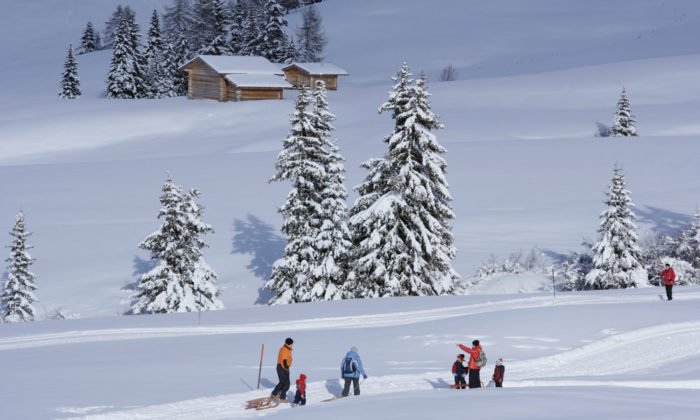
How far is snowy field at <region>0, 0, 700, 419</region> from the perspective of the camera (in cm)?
1827

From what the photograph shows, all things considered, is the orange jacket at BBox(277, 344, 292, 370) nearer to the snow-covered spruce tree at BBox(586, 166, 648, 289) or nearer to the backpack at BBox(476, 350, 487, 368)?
the backpack at BBox(476, 350, 487, 368)

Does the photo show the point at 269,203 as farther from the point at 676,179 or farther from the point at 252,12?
the point at 252,12

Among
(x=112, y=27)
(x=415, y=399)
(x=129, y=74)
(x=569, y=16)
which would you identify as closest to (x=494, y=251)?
(x=415, y=399)

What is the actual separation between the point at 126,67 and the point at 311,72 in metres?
20.6

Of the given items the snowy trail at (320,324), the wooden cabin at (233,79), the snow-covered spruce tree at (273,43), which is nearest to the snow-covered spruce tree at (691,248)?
the snowy trail at (320,324)

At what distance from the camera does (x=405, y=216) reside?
3077 cm

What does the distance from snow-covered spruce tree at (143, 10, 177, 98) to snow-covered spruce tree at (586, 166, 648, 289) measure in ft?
227

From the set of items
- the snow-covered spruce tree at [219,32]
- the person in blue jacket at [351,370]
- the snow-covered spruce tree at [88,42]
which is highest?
the snow-covered spruce tree at [88,42]

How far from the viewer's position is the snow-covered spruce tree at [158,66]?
305 ft

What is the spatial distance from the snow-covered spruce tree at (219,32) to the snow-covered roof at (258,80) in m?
17.2

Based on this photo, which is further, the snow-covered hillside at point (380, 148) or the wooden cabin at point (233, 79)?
the wooden cabin at point (233, 79)

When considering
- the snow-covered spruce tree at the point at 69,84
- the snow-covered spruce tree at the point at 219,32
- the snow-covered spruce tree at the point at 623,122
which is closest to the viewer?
the snow-covered spruce tree at the point at 623,122

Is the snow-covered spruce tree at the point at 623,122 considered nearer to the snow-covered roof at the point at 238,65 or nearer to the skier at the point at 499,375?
the snow-covered roof at the point at 238,65

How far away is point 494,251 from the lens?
128 feet
